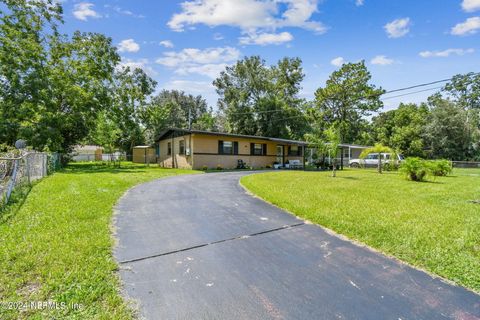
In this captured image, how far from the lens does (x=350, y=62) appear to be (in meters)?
32.6

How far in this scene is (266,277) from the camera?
2.92 meters

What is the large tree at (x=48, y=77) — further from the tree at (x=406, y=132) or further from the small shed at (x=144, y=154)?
the tree at (x=406, y=132)

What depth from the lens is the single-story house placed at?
1831 cm

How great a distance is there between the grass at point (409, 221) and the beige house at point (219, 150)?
1082cm

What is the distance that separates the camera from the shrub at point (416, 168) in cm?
1205

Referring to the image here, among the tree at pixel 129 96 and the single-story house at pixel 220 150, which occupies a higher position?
the tree at pixel 129 96

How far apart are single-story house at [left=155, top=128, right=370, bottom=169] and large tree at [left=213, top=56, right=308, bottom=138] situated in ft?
22.9

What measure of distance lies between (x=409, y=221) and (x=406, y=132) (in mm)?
31927

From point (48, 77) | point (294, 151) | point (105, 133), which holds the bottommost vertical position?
point (294, 151)

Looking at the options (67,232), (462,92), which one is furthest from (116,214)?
(462,92)

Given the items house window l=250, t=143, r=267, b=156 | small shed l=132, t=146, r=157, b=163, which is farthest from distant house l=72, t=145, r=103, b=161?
house window l=250, t=143, r=267, b=156

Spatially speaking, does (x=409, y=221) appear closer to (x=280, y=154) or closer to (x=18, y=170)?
(x=18, y=170)

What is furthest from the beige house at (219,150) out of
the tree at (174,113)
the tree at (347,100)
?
the tree at (347,100)

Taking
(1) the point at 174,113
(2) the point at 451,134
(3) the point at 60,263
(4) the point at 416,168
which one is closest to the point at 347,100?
(2) the point at 451,134
